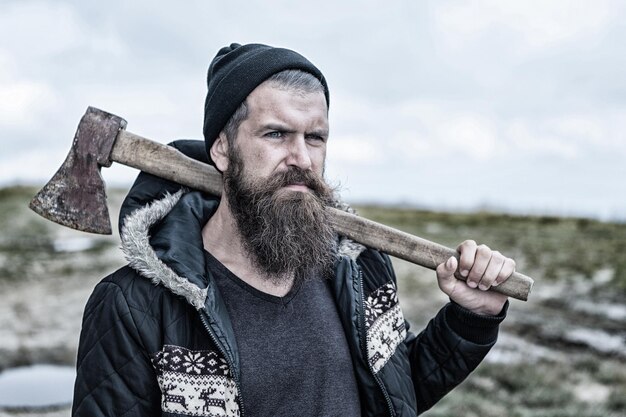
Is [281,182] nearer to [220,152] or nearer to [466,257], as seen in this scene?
[220,152]

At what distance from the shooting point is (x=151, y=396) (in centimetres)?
272

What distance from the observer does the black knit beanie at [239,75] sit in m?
3.20

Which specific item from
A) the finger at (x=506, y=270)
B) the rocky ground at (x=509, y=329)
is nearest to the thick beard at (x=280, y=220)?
the finger at (x=506, y=270)

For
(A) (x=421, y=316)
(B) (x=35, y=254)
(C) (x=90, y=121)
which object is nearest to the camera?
(C) (x=90, y=121)

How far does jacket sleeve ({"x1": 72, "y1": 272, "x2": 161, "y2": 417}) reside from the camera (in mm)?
2645

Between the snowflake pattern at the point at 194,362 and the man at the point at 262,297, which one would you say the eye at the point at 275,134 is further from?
the snowflake pattern at the point at 194,362

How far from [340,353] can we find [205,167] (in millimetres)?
1239

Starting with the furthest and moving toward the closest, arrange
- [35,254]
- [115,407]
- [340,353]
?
[35,254] → [340,353] → [115,407]

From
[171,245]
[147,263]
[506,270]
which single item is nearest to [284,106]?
[171,245]

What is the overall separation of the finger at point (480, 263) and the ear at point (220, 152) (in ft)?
4.43

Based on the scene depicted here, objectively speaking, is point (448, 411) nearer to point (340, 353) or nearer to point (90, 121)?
point (340, 353)

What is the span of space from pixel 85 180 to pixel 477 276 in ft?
6.69

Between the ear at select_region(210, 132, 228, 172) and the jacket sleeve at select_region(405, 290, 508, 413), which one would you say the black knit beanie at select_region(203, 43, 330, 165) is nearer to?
the ear at select_region(210, 132, 228, 172)

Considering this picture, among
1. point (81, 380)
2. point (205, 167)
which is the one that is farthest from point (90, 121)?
point (81, 380)
